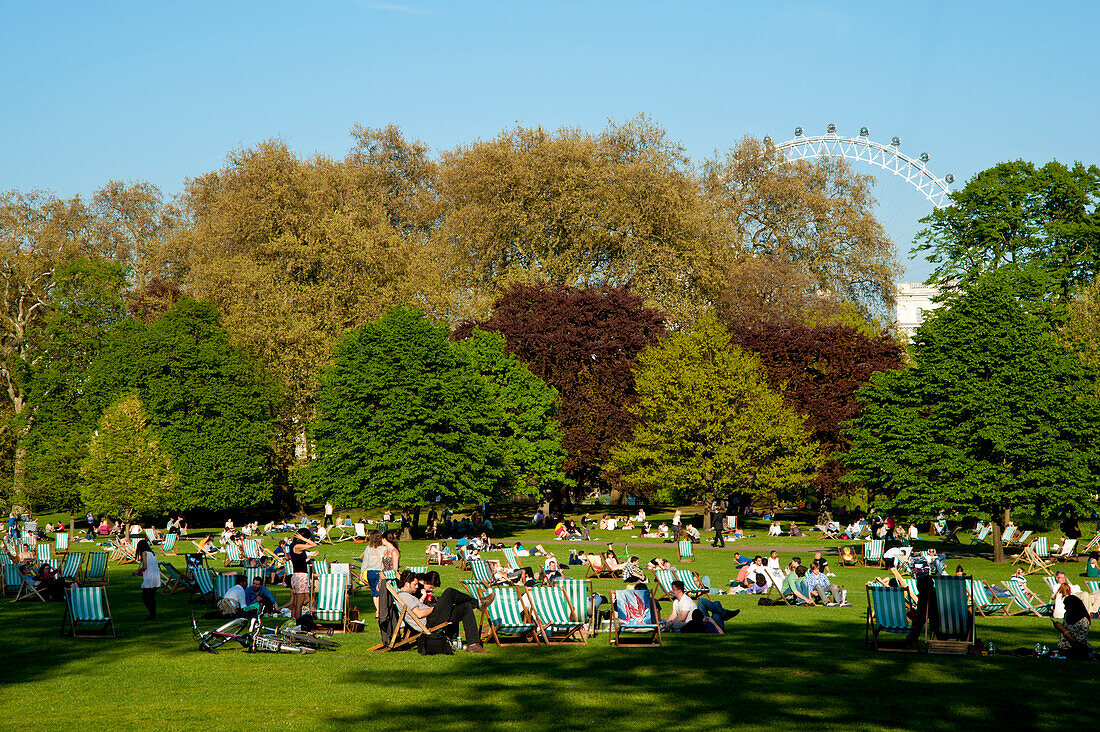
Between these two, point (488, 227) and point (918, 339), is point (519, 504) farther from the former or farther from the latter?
point (918, 339)

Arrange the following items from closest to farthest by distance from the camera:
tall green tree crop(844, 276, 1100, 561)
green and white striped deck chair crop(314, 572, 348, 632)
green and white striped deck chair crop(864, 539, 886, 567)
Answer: green and white striped deck chair crop(314, 572, 348, 632), tall green tree crop(844, 276, 1100, 561), green and white striped deck chair crop(864, 539, 886, 567)

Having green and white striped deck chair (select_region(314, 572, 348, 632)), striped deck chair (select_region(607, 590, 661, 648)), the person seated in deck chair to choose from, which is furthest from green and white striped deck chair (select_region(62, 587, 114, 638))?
striped deck chair (select_region(607, 590, 661, 648))

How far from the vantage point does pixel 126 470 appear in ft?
144

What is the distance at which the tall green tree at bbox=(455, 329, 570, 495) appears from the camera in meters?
49.2

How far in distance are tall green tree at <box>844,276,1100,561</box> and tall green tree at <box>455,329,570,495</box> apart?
19.8 metres

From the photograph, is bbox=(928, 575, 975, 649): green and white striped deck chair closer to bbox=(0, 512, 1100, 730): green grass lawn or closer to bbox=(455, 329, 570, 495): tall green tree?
bbox=(0, 512, 1100, 730): green grass lawn

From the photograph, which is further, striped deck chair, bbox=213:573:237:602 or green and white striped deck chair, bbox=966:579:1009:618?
striped deck chair, bbox=213:573:237:602

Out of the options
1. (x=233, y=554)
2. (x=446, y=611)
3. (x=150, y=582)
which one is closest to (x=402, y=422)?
(x=233, y=554)

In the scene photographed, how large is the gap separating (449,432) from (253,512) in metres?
18.4

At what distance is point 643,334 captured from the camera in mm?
53281

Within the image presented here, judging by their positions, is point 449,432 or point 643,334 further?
point 643,334

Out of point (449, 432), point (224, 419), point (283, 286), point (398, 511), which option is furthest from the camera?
point (398, 511)

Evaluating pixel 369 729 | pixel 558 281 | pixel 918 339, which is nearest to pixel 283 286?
pixel 558 281

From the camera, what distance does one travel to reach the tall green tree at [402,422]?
4278 centimetres
